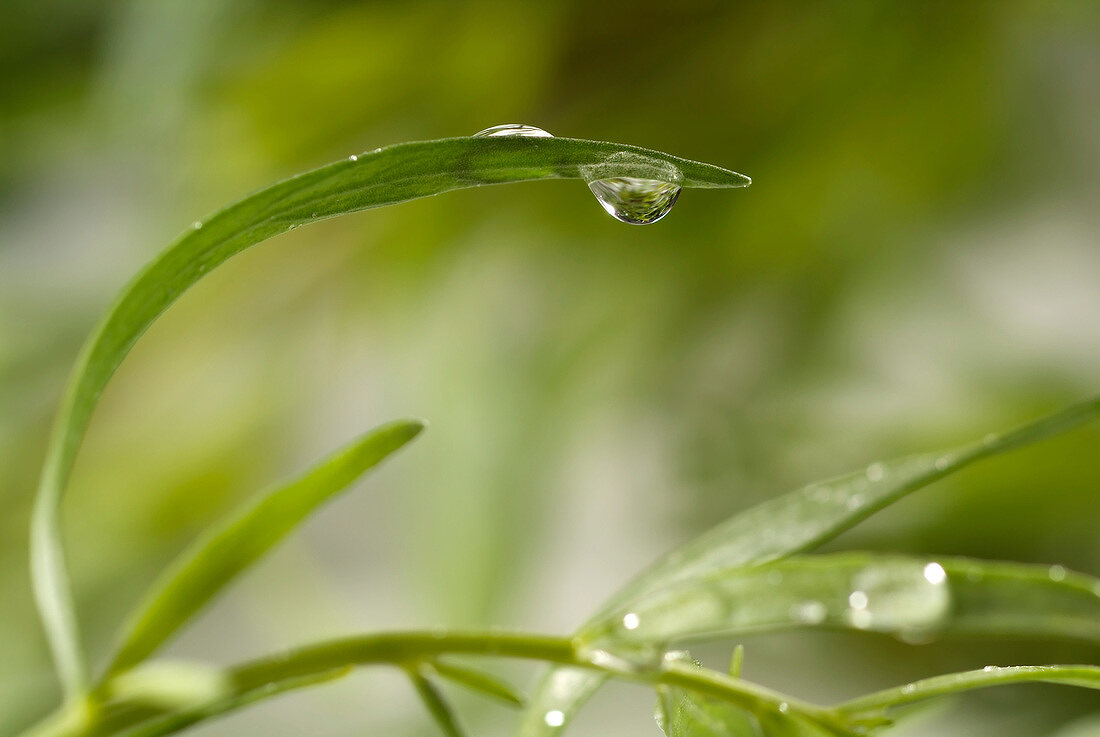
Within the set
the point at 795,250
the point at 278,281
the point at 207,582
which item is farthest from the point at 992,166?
the point at 207,582

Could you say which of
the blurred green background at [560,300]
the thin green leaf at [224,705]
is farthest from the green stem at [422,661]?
the blurred green background at [560,300]

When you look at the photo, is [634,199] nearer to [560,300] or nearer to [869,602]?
[869,602]

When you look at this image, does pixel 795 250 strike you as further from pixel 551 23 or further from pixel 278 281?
pixel 278 281


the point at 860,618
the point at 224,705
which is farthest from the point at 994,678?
the point at 224,705

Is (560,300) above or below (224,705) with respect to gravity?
above

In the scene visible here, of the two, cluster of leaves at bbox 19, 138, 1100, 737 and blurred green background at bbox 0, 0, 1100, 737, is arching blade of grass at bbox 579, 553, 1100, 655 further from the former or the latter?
blurred green background at bbox 0, 0, 1100, 737

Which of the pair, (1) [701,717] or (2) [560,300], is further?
(2) [560,300]

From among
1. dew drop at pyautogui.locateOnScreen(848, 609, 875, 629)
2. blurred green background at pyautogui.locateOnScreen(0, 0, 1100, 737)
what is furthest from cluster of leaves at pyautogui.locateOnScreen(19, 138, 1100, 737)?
blurred green background at pyautogui.locateOnScreen(0, 0, 1100, 737)
